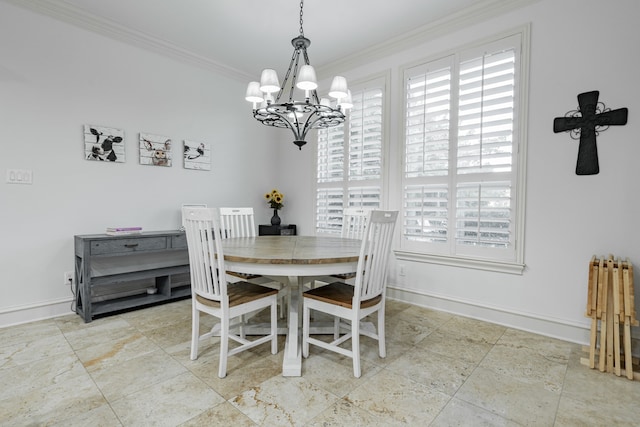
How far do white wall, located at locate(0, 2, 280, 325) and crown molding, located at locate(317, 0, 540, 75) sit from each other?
1.85 meters

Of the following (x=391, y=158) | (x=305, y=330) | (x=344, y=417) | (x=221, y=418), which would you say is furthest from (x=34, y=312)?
(x=391, y=158)

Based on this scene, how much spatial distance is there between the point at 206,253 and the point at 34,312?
2.14 metres

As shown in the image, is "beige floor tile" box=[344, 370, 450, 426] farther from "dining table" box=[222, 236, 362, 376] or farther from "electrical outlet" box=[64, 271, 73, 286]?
"electrical outlet" box=[64, 271, 73, 286]

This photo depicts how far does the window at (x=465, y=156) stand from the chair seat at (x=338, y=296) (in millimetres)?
1286

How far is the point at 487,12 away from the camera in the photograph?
2.78m

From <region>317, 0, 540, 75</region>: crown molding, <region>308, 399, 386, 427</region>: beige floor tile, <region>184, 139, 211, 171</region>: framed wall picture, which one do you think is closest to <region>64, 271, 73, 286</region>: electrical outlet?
<region>184, 139, 211, 171</region>: framed wall picture

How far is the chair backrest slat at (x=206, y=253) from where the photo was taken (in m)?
1.86

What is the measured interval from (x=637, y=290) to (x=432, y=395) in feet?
5.69

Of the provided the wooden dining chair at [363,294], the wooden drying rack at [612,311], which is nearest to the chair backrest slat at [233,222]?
the wooden dining chair at [363,294]

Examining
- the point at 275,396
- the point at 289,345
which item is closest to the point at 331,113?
the point at 289,345

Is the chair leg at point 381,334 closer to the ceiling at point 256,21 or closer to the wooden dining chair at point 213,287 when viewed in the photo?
the wooden dining chair at point 213,287

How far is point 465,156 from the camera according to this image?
290 centimetres

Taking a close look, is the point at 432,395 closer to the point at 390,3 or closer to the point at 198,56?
the point at 390,3

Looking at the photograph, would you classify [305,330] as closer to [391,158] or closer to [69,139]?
[391,158]
